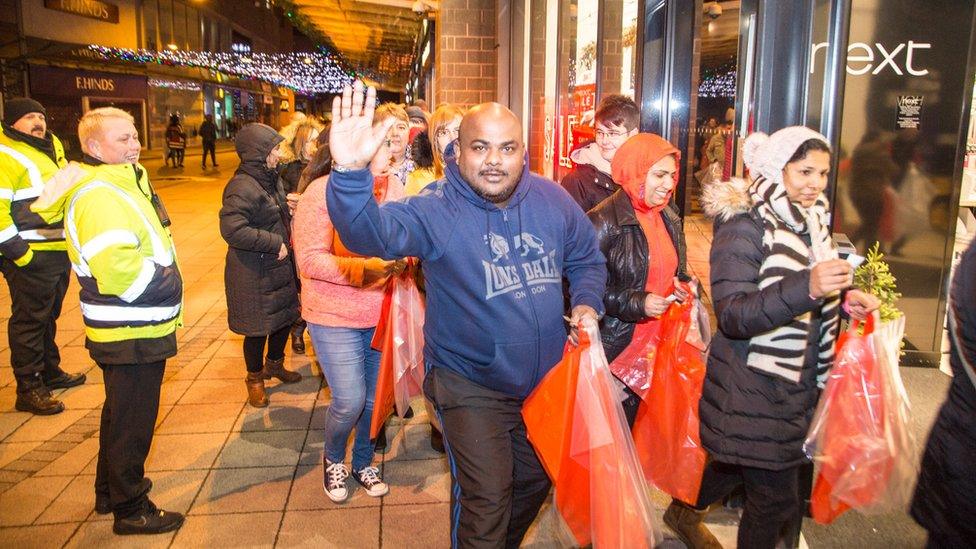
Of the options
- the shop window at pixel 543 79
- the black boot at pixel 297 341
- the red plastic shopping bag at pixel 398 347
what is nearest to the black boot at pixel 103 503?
the red plastic shopping bag at pixel 398 347

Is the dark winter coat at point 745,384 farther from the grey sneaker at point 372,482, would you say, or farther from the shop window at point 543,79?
the shop window at point 543,79

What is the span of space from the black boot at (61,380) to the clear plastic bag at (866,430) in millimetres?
5234

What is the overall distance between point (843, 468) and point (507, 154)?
5.58ft

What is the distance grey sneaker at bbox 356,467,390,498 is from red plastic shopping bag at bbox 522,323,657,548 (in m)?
1.60

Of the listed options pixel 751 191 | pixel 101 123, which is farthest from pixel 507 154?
pixel 101 123

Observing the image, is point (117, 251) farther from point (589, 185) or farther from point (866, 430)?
point (866, 430)

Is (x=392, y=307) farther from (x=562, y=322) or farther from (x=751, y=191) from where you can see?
(x=751, y=191)

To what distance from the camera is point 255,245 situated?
509 cm

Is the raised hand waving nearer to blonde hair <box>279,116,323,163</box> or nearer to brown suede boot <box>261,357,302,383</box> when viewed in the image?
blonde hair <box>279,116,323,163</box>

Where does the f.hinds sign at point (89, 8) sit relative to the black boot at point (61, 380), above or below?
above

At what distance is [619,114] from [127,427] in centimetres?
298

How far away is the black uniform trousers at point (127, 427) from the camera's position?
353 centimetres

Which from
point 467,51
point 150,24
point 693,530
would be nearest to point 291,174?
point 467,51

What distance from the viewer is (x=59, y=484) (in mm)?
4207
